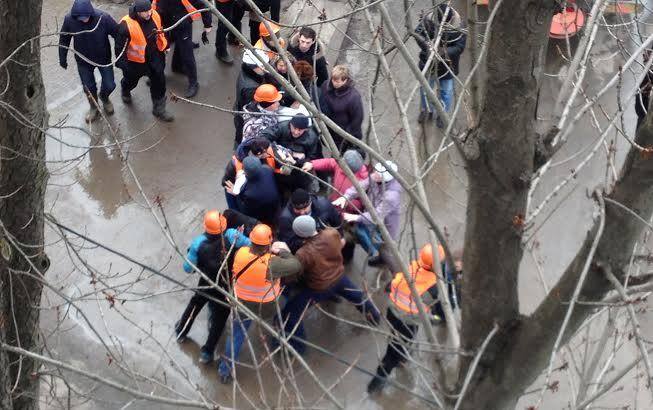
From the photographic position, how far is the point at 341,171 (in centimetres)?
685

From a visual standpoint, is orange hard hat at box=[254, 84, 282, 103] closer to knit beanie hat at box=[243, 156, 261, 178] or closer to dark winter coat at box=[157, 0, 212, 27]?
knit beanie hat at box=[243, 156, 261, 178]

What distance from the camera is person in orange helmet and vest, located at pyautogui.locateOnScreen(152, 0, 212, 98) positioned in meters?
8.84

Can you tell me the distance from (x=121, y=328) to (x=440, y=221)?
3.35 m

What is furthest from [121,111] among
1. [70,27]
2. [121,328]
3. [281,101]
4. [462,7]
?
[462,7]

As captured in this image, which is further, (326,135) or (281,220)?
(281,220)

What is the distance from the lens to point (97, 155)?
881 centimetres

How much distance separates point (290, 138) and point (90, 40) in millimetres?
2494

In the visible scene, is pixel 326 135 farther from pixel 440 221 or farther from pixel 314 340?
pixel 440 221

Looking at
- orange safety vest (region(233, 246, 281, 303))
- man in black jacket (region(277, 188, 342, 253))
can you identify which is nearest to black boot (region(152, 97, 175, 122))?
man in black jacket (region(277, 188, 342, 253))

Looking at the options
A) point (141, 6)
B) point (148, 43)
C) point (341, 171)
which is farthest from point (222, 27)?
point (341, 171)

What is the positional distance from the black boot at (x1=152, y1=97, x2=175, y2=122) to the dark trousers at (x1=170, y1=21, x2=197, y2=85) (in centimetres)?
48

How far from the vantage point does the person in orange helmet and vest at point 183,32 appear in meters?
8.84

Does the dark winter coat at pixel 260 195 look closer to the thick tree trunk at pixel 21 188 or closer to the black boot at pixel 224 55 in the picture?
the thick tree trunk at pixel 21 188

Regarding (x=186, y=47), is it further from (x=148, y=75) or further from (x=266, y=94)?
(x=266, y=94)
